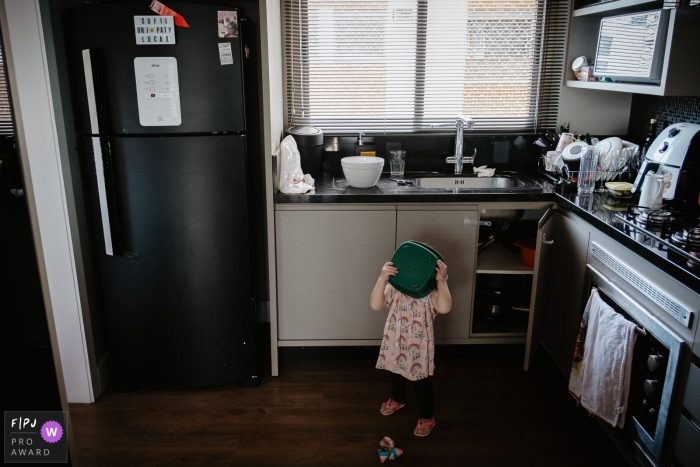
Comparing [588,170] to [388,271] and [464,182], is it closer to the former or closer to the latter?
[464,182]

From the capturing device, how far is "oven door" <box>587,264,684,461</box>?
1710mm

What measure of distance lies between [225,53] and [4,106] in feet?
3.64

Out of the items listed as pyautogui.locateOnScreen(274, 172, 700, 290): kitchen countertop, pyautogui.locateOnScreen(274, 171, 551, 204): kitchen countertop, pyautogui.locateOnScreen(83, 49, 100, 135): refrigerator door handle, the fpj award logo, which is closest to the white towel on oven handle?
pyautogui.locateOnScreen(274, 172, 700, 290): kitchen countertop

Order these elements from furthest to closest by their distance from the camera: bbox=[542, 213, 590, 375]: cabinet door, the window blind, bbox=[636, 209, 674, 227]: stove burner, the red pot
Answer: the red pot
bbox=[542, 213, 590, 375]: cabinet door
bbox=[636, 209, 674, 227]: stove burner
the window blind

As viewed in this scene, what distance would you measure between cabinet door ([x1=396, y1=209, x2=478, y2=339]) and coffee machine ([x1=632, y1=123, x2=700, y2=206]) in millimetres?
783

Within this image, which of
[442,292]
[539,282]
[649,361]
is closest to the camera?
[649,361]

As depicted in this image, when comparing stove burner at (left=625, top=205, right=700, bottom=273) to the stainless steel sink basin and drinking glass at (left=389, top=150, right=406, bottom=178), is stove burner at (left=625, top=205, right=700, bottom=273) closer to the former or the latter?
the stainless steel sink basin

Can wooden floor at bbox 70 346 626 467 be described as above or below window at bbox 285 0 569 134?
below

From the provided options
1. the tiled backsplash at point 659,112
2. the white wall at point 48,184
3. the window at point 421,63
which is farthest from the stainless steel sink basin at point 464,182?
the white wall at point 48,184

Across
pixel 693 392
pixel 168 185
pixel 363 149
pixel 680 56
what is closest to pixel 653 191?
pixel 680 56

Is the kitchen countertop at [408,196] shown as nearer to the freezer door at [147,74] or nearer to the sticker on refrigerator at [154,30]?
the freezer door at [147,74]

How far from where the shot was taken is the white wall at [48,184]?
→ 2094 millimetres

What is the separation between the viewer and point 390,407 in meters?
2.42

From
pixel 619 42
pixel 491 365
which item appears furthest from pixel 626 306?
pixel 619 42
